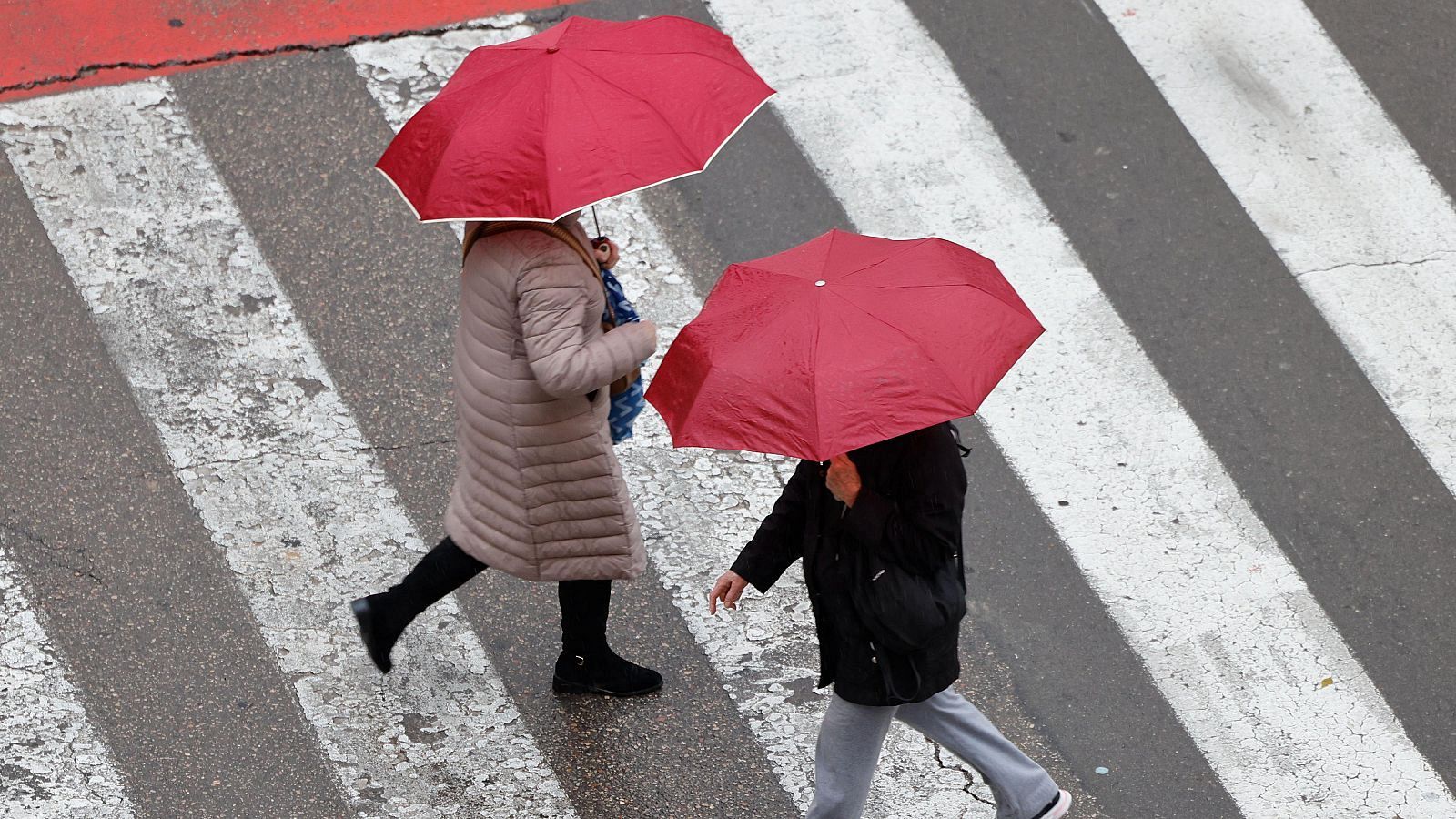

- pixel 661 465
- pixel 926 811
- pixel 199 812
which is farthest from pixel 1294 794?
pixel 199 812

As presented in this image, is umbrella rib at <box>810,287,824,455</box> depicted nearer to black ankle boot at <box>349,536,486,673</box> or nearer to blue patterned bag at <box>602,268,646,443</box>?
blue patterned bag at <box>602,268,646,443</box>

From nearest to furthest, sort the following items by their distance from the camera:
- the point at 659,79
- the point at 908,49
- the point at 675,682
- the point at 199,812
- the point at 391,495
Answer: the point at 659,79 → the point at 199,812 → the point at 675,682 → the point at 391,495 → the point at 908,49

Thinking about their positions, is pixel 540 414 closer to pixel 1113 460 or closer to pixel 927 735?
pixel 927 735

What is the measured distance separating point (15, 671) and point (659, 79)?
2.74 metres

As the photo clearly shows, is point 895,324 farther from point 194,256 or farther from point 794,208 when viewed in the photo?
point 194,256

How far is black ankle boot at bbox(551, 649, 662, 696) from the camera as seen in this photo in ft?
16.4

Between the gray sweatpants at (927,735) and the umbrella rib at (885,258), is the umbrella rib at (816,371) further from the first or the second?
the gray sweatpants at (927,735)

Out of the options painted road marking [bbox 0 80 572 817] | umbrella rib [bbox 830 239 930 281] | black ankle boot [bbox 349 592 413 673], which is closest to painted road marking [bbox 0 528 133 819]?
painted road marking [bbox 0 80 572 817]

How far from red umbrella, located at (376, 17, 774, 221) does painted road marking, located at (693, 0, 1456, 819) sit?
212 centimetres

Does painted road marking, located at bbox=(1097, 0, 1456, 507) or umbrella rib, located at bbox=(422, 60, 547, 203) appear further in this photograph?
painted road marking, located at bbox=(1097, 0, 1456, 507)

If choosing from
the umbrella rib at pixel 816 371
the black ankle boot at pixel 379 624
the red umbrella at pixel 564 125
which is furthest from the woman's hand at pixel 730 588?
the black ankle boot at pixel 379 624

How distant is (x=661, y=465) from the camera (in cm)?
567

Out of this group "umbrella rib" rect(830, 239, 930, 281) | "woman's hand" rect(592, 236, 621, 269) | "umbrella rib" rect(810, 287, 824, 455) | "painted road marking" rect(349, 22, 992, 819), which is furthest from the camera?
"painted road marking" rect(349, 22, 992, 819)

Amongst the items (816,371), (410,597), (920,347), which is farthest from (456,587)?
(920,347)
